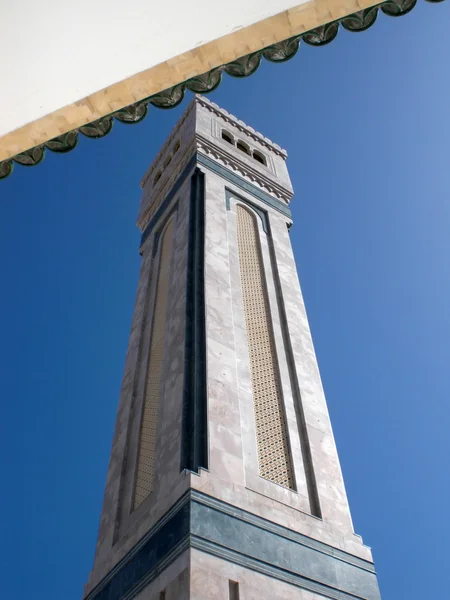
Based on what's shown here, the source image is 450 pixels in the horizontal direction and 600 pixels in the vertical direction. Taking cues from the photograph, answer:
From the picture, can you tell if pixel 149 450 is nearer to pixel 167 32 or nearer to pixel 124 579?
pixel 124 579

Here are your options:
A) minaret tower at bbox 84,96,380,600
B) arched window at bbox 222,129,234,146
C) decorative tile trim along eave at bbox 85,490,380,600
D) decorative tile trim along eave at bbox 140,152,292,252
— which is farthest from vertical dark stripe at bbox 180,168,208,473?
arched window at bbox 222,129,234,146

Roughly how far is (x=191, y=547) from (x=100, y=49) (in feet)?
9.70

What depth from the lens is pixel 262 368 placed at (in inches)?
216

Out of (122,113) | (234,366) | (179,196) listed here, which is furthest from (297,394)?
(122,113)

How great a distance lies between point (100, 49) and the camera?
1.59m

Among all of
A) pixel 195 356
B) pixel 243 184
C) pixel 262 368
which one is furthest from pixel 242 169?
pixel 195 356

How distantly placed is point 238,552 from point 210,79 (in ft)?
10.1

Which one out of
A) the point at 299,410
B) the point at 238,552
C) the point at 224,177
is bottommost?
the point at 238,552

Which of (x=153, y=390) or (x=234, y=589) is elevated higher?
(x=153, y=390)

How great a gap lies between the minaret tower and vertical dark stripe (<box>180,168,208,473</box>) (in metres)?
0.01

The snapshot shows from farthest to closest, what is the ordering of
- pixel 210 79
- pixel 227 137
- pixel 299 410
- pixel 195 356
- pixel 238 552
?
1. pixel 227 137
2. pixel 299 410
3. pixel 195 356
4. pixel 238 552
5. pixel 210 79

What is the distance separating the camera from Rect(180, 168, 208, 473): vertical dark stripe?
430cm

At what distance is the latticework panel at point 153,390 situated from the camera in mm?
4849

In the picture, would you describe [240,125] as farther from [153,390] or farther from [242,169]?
[153,390]
